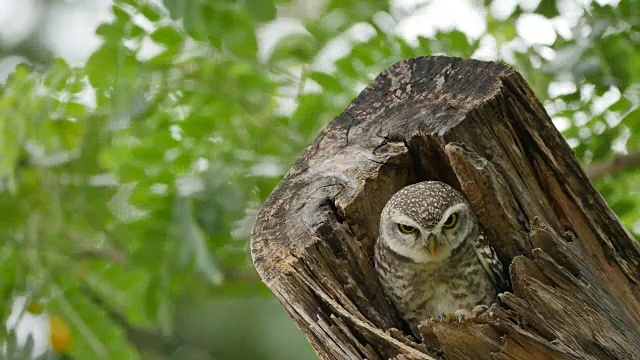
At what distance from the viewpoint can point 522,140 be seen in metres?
2.26

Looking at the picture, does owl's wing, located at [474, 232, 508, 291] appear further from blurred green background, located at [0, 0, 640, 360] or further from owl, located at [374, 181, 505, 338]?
blurred green background, located at [0, 0, 640, 360]

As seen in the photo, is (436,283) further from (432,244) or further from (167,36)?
(167,36)

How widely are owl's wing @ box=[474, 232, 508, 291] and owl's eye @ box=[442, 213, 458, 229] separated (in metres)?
0.10

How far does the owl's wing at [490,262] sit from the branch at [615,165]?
103 centimetres

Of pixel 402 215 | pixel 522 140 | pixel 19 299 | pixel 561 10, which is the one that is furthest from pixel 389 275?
pixel 19 299

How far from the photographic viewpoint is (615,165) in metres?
3.42

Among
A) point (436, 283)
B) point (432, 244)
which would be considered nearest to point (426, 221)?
point (432, 244)

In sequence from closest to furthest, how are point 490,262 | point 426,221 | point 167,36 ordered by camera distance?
point 490,262, point 426,221, point 167,36

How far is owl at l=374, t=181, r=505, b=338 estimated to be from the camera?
258 cm

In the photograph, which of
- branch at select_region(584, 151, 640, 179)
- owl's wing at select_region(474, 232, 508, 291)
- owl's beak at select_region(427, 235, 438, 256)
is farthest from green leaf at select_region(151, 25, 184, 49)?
branch at select_region(584, 151, 640, 179)

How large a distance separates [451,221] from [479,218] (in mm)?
207

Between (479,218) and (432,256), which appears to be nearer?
(479,218)

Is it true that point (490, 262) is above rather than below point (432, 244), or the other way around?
below

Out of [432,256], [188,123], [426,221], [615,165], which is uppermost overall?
[188,123]
